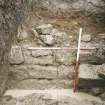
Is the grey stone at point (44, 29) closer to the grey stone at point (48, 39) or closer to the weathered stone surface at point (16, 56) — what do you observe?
the grey stone at point (48, 39)

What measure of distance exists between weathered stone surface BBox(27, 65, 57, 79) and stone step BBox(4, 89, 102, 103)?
10.5 inches

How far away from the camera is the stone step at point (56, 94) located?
445cm

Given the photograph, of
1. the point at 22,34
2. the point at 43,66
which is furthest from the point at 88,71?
the point at 22,34

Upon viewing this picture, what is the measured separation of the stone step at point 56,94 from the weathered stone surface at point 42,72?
268mm

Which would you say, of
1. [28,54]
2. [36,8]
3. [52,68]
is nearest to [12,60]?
[28,54]

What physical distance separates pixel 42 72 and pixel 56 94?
0.50m

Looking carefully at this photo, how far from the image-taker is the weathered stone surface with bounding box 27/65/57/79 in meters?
4.85

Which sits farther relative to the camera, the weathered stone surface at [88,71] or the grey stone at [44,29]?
the grey stone at [44,29]

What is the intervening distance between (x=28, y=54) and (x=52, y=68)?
504 mm

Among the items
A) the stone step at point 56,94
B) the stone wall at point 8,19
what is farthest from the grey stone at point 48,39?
the stone wall at point 8,19

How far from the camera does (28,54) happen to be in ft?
16.0

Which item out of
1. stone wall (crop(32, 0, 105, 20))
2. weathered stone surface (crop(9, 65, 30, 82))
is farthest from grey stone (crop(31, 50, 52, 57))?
stone wall (crop(32, 0, 105, 20))

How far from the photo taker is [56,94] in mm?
4609

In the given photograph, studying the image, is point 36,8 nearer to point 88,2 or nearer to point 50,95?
point 88,2
